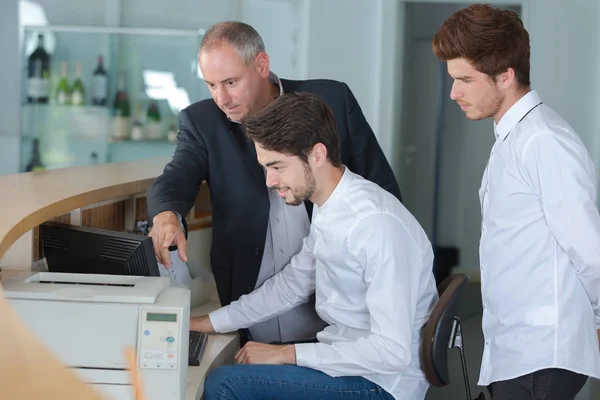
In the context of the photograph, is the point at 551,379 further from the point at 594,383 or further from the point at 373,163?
the point at 594,383

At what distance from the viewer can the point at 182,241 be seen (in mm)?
1807

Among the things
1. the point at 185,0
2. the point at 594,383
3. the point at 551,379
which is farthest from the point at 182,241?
the point at 185,0

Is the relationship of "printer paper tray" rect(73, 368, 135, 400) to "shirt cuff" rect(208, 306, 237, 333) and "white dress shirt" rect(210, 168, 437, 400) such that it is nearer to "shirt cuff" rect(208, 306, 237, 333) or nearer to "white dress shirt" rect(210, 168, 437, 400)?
"white dress shirt" rect(210, 168, 437, 400)

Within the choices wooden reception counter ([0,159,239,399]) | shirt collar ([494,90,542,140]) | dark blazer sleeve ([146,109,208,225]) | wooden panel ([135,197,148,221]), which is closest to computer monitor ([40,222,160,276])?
wooden reception counter ([0,159,239,399])

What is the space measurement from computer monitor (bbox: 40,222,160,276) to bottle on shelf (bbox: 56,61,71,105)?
10.7 ft

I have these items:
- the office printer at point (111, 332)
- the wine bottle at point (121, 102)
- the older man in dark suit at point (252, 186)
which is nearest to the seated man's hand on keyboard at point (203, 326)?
the older man in dark suit at point (252, 186)

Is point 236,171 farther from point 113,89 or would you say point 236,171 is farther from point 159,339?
point 113,89

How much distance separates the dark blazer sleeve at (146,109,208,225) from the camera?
79.0 inches

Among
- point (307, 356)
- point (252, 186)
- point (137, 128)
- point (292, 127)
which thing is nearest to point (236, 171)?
point (252, 186)

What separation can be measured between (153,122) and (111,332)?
3.70m

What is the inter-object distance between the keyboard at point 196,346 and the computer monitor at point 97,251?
25cm

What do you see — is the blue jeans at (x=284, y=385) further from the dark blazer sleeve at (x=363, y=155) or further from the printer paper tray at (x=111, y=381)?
the dark blazer sleeve at (x=363, y=155)

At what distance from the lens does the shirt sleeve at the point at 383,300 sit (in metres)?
1.64

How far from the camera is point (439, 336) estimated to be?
175cm
